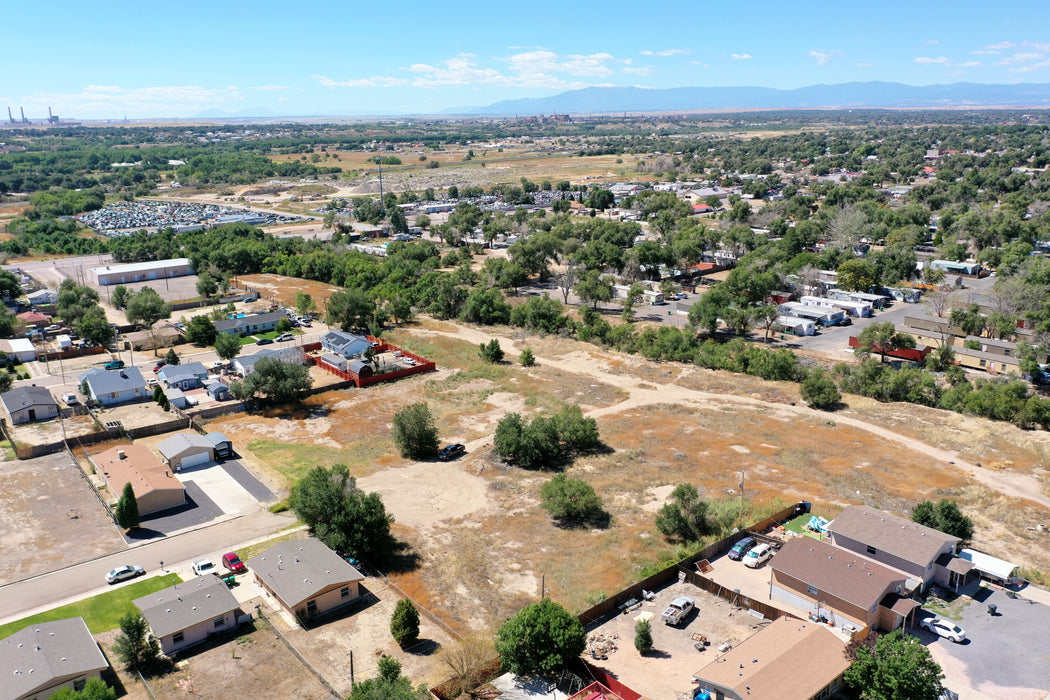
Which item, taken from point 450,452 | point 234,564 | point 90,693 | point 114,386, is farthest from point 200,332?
point 90,693

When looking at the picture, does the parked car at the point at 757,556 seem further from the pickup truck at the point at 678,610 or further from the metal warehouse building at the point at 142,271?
the metal warehouse building at the point at 142,271

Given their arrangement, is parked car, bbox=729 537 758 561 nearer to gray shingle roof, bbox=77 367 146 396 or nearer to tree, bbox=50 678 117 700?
tree, bbox=50 678 117 700

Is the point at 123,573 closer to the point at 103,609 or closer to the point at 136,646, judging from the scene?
the point at 103,609

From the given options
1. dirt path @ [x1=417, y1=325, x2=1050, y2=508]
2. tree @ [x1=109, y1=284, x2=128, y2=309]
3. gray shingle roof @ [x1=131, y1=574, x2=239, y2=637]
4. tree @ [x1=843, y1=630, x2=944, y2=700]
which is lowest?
dirt path @ [x1=417, y1=325, x2=1050, y2=508]

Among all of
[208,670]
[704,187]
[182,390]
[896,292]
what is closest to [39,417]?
[182,390]

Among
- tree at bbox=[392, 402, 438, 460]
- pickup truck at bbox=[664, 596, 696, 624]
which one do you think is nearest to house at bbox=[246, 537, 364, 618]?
tree at bbox=[392, 402, 438, 460]
